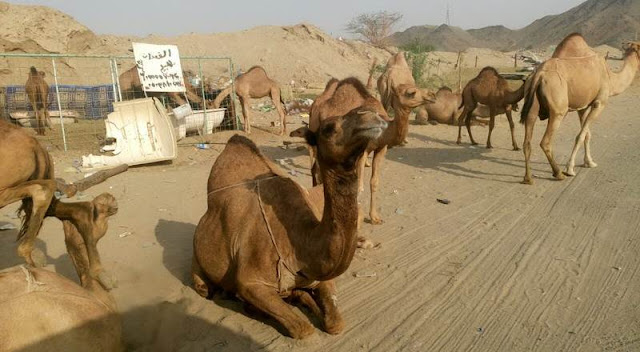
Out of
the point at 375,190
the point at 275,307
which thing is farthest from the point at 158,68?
the point at 275,307

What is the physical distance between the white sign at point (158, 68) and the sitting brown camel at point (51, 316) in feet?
31.3

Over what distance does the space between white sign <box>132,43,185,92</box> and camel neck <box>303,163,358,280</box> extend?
9.61m

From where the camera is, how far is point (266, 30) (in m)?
40.0

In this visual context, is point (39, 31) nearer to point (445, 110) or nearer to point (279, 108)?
point (279, 108)

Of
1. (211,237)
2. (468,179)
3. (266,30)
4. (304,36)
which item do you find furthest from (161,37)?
(211,237)

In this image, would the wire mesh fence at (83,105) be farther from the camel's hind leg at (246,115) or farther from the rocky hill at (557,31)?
the rocky hill at (557,31)

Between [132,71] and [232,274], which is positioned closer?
[232,274]

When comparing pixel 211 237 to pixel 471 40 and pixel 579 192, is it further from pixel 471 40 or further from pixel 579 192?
pixel 471 40

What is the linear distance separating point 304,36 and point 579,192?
34929 millimetres

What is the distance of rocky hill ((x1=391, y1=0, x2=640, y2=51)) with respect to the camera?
75000mm

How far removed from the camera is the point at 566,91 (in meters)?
8.49

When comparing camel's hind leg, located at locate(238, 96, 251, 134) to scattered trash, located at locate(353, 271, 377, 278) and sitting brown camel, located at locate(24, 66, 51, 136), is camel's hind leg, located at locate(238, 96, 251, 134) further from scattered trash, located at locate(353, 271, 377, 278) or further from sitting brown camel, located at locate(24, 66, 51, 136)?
scattered trash, located at locate(353, 271, 377, 278)

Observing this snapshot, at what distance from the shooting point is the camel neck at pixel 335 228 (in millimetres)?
3074

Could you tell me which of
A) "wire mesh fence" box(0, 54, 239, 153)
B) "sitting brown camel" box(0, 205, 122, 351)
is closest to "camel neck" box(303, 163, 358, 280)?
"sitting brown camel" box(0, 205, 122, 351)
